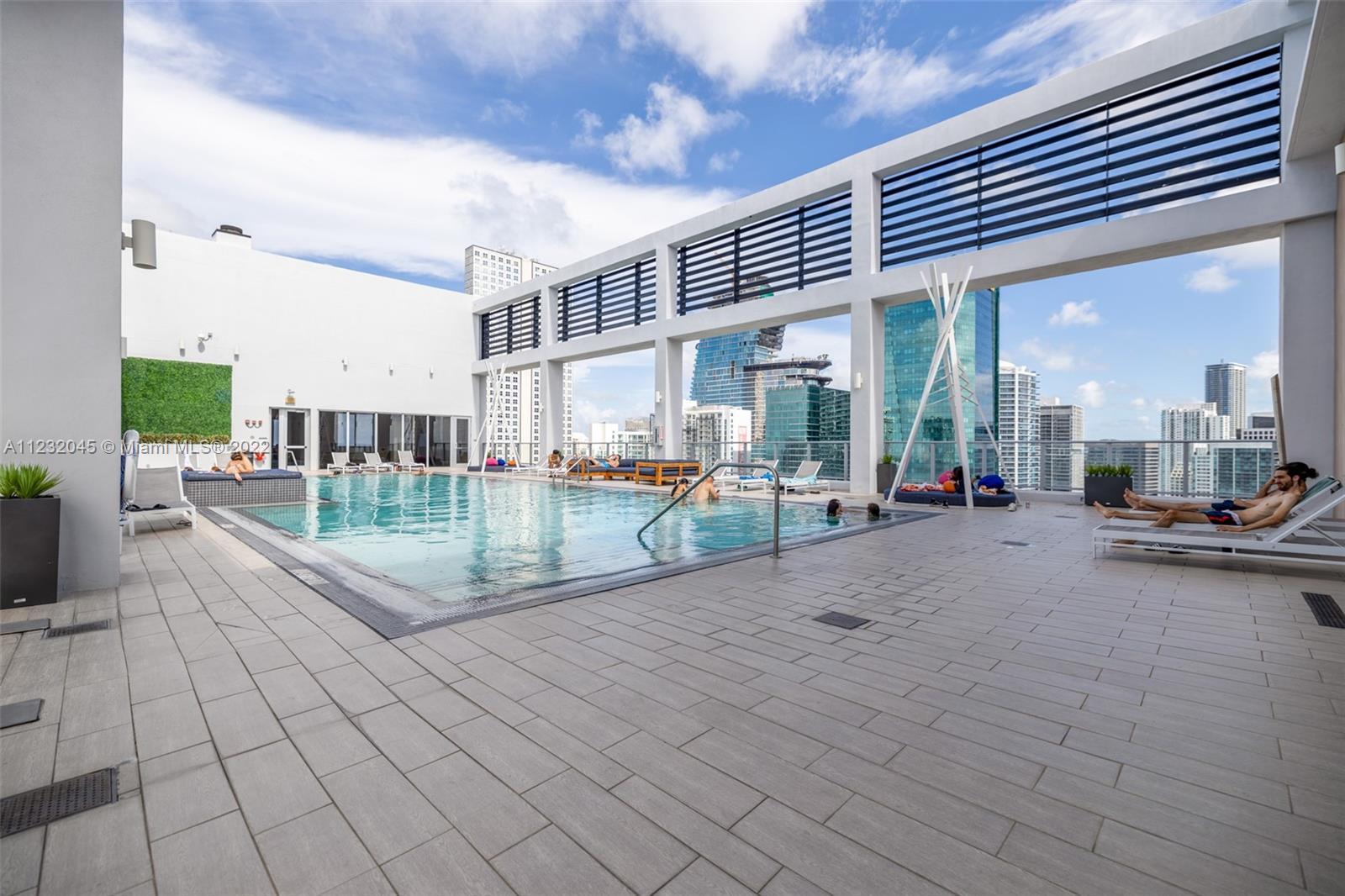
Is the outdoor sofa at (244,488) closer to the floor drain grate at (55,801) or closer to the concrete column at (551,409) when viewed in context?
the floor drain grate at (55,801)

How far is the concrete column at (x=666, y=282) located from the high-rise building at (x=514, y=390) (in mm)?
5578

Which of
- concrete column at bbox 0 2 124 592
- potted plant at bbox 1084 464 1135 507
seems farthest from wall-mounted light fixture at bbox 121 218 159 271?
potted plant at bbox 1084 464 1135 507

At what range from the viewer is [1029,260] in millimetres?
9797

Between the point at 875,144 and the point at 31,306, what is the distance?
40.1 feet

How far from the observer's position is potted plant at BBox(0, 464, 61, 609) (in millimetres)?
3246

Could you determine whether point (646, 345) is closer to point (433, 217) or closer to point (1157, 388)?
point (433, 217)

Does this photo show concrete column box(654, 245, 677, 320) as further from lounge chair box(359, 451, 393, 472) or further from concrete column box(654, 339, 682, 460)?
lounge chair box(359, 451, 393, 472)

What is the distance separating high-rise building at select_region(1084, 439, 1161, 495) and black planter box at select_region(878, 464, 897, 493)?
2.99 meters

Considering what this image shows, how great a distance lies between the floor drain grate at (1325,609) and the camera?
3104 mm

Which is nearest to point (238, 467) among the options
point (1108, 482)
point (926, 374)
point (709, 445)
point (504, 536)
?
point (504, 536)

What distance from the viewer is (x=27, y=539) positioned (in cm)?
330

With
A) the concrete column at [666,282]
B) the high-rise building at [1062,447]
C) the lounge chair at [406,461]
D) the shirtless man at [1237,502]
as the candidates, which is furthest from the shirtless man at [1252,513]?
the lounge chair at [406,461]

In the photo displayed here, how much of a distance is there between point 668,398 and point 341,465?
1038 cm

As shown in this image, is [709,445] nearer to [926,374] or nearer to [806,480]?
[806,480]
